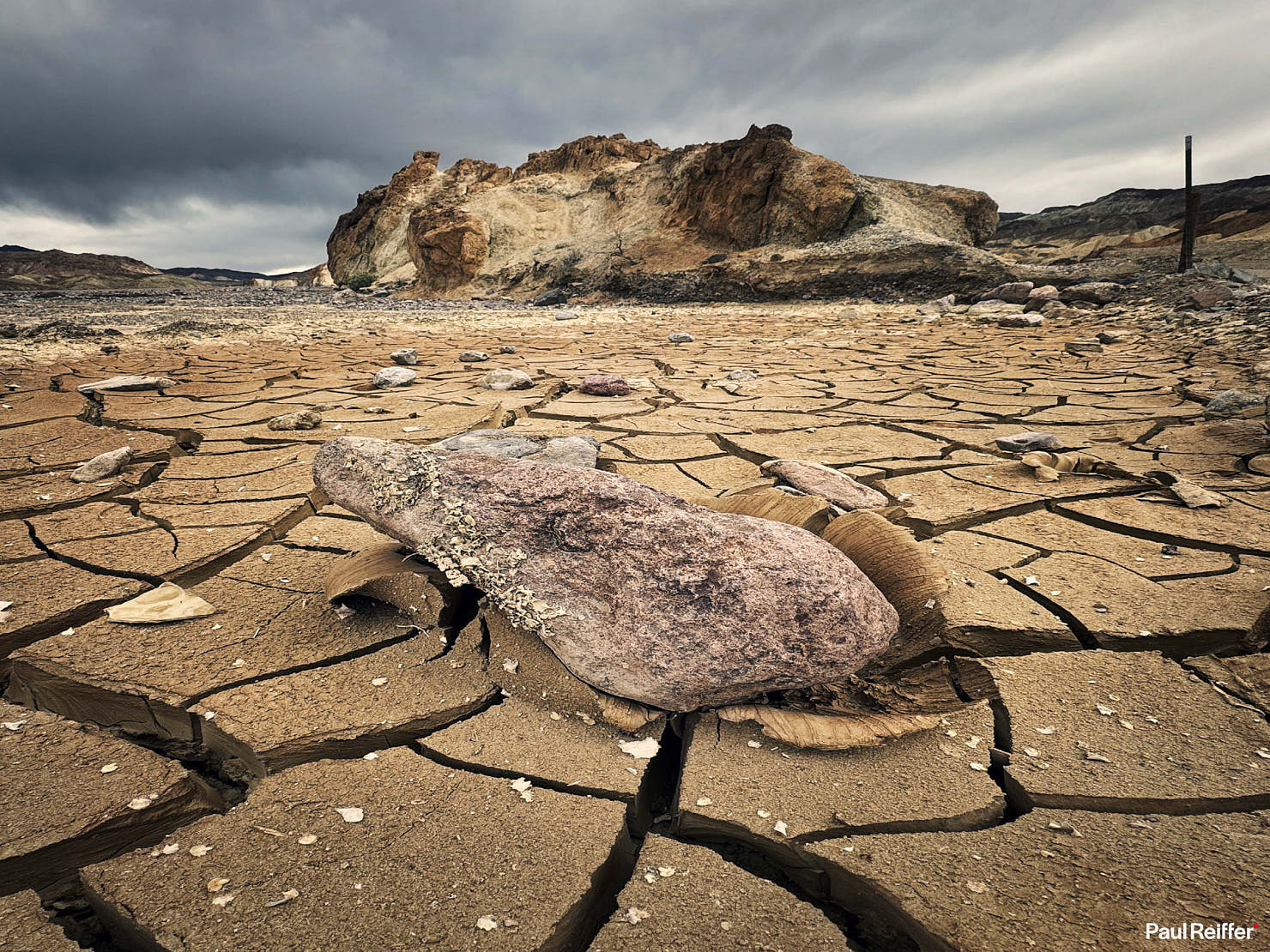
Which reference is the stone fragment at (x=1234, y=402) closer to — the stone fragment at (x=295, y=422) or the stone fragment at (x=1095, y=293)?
the stone fragment at (x=295, y=422)

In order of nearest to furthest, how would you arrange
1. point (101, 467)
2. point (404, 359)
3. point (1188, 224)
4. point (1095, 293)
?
point (101, 467) < point (404, 359) < point (1095, 293) < point (1188, 224)

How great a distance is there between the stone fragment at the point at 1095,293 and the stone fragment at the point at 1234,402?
5.74 metres

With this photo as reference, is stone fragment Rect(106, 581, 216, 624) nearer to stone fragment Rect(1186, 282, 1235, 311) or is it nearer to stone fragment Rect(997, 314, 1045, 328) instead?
stone fragment Rect(997, 314, 1045, 328)

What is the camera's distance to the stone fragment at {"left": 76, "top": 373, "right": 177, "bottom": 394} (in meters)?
3.32

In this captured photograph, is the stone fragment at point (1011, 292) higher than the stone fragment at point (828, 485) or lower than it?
higher

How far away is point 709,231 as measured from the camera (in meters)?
12.6

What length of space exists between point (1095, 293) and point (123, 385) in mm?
9755

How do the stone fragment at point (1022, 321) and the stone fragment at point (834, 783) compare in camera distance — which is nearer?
the stone fragment at point (834, 783)

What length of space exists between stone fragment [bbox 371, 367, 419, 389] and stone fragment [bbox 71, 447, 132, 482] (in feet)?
5.50

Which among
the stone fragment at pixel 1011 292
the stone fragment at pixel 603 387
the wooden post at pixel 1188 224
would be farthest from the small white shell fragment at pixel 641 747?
the wooden post at pixel 1188 224

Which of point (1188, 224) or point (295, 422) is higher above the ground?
point (1188, 224)

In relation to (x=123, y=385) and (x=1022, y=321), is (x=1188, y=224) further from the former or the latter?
(x=123, y=385)

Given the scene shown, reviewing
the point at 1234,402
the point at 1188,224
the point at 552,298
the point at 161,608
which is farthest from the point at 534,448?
the point at 552,298

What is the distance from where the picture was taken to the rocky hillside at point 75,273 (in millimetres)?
25250
